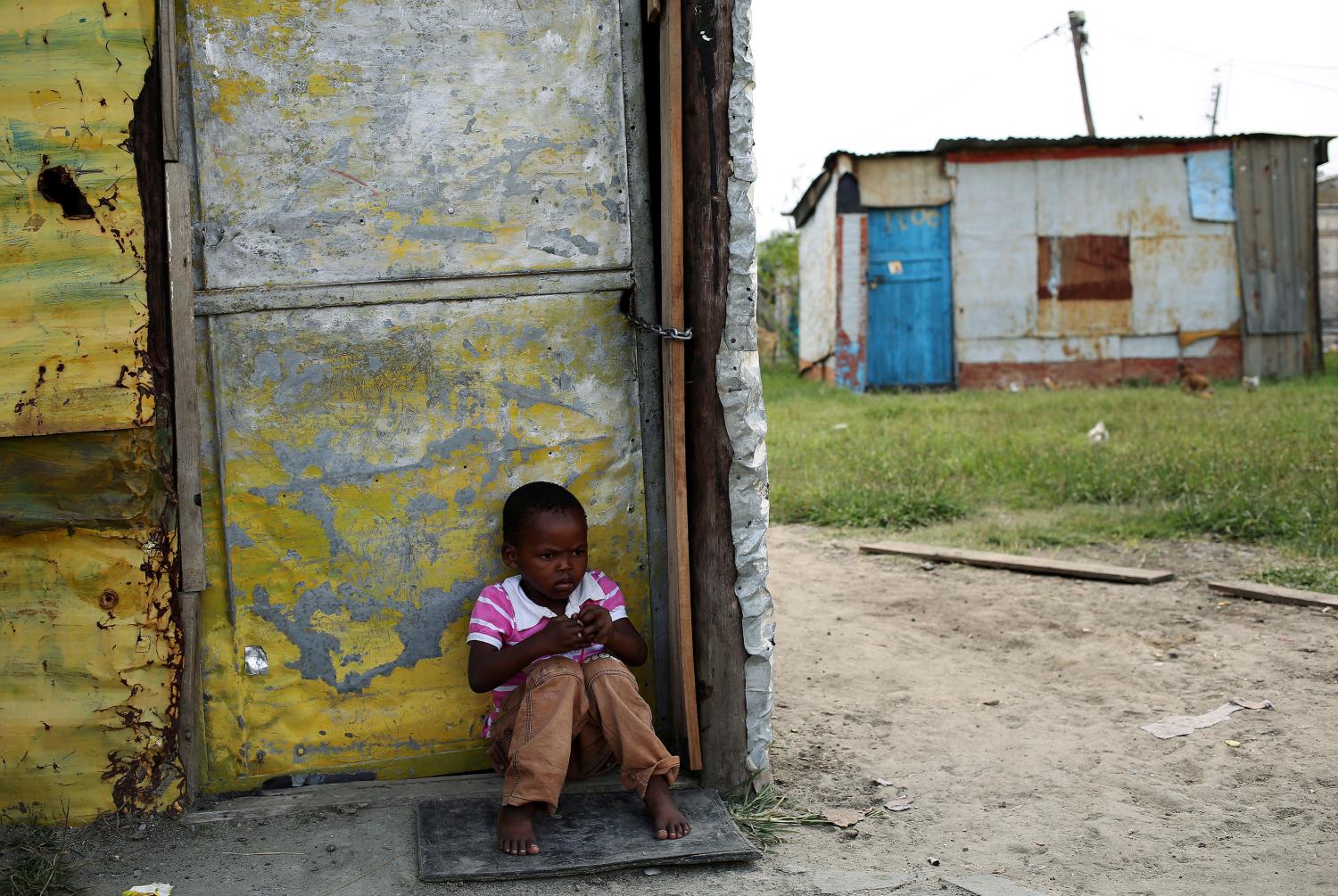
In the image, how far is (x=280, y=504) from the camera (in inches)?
113

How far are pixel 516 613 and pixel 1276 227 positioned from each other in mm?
15256

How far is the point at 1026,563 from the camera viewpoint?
5477 mm

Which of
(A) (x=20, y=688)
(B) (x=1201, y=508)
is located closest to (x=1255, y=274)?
(B) (x=1201, y=508)

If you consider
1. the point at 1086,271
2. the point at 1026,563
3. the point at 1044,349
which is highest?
the point at 1086,271

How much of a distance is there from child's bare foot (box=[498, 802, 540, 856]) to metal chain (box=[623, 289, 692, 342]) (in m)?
1.21

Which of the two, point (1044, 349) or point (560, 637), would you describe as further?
point (1044, 349)

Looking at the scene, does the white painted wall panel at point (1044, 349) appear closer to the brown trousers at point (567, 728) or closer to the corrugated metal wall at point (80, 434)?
the brown trousers at point (567, 728)

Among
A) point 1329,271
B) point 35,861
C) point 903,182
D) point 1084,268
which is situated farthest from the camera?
point 1329,271

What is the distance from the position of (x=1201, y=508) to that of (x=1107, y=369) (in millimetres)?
9622

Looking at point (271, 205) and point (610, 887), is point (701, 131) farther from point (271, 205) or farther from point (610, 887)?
point (610, 887)

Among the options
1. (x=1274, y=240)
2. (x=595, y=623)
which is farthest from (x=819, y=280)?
(x=595, y=623)

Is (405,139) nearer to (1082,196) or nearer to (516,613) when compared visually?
(516,613)

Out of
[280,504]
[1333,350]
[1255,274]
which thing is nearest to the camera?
[280,504]

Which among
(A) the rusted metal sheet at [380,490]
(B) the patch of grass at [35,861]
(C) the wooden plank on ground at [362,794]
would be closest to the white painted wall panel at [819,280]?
(A) the rusted metal sheet at [380,490]
